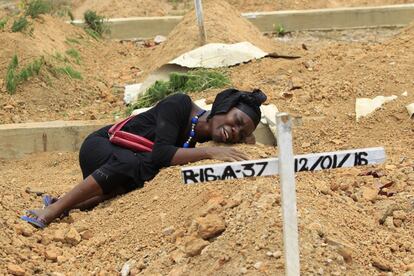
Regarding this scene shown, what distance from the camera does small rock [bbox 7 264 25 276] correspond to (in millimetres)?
4199

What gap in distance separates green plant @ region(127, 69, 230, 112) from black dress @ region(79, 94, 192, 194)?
90.5 inches

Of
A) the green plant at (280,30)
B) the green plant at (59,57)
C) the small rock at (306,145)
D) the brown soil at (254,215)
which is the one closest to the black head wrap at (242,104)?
the brown soil at (254,215)

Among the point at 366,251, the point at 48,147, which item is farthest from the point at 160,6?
the point at 366,251

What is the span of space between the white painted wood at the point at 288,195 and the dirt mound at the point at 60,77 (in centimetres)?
461

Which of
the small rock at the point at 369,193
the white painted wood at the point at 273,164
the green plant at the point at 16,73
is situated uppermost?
the green plant at the point at 16,73

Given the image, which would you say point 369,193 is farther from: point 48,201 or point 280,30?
point 280,30

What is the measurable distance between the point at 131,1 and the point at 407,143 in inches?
332

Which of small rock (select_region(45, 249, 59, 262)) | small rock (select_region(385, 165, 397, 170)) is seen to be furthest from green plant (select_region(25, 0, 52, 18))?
small rock (select_region(45, 249, 59, 262))

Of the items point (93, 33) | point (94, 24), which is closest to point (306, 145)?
point (93, 33)

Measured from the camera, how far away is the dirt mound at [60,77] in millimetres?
8133

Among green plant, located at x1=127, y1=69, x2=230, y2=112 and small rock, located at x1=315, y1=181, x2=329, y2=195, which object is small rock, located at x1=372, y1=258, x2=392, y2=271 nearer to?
small rock, located at x1=315, y1=181, x2=329, y2=195

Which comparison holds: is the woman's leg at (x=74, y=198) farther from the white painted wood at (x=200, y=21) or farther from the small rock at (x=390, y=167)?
the white painted wood at (x=200, y=21)

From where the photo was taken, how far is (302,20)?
12.0 meters

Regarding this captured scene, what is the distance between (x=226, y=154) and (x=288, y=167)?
1.69 metres
